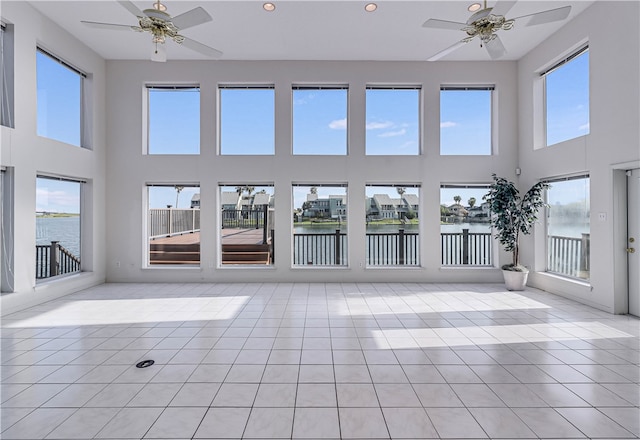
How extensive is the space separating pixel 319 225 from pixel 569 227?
13.8ft

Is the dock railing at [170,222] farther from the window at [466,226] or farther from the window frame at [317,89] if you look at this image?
the window at [466,226]

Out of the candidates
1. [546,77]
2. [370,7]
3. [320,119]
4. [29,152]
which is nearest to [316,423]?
[370,7]

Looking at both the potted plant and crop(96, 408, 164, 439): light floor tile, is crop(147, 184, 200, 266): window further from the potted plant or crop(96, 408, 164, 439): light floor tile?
the potted plant

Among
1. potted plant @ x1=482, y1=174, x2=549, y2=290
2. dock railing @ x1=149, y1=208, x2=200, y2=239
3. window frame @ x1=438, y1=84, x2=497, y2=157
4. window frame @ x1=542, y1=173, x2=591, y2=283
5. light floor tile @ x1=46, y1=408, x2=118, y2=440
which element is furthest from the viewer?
dock railing @ x1=149, y1=208, x2=200, y2=239

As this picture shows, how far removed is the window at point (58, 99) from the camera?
188 inches

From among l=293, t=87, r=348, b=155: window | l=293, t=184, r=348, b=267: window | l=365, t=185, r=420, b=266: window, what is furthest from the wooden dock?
l=365, t=185, r=420, b=266: window

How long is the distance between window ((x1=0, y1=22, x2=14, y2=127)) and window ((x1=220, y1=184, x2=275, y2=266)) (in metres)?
3.10

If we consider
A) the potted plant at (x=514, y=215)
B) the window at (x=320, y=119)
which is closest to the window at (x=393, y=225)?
the window at (x=320, y=119)

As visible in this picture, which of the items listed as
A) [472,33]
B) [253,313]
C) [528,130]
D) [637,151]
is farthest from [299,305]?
[528,130]

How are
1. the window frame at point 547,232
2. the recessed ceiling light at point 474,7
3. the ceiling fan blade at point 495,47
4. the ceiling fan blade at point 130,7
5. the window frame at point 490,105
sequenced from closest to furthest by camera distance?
the ceiling fan blade at point 130,7 < the ceiling fan blade at point 495,47 < the recessed ceiling light at point 474,7 < the window frame at point 547,232 < the window frame at point 490,105

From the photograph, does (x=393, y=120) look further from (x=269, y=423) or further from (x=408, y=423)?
(x=269, y=423)

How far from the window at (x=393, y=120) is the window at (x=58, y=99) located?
17.2 ft

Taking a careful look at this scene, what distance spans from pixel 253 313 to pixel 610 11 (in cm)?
613

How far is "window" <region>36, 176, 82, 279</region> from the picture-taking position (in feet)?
15.6
